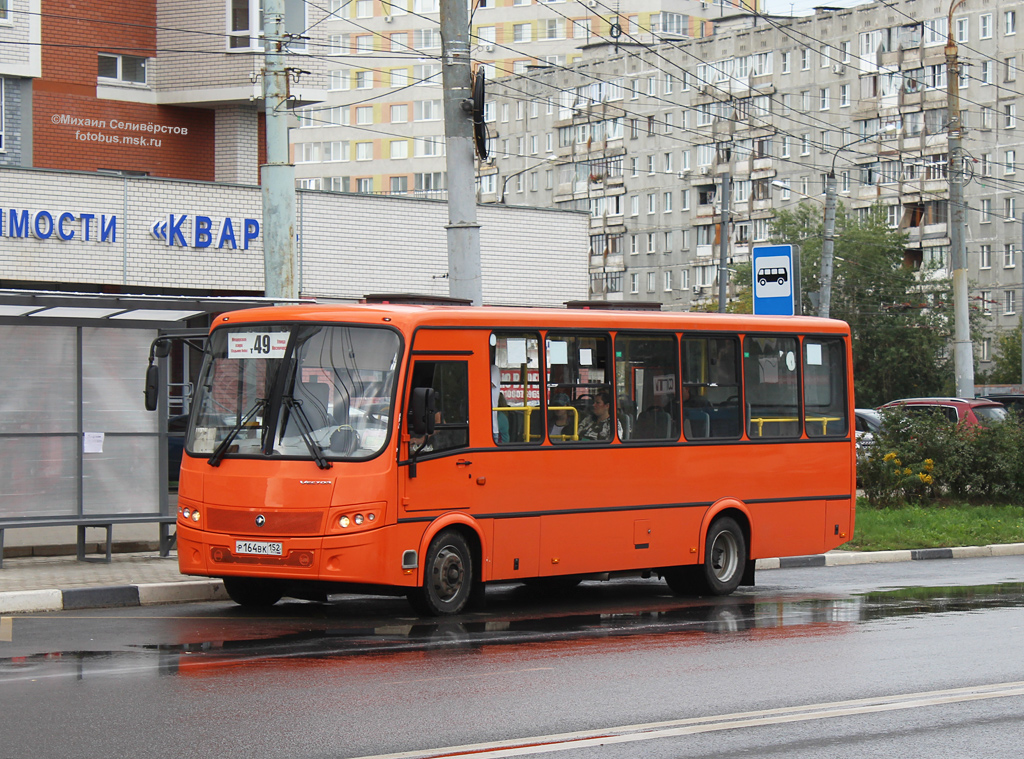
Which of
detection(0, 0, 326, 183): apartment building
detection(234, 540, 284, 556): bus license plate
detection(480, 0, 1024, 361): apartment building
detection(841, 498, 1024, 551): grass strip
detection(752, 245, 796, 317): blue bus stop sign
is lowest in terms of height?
detection(841, 498, 1024, 551): grass strip

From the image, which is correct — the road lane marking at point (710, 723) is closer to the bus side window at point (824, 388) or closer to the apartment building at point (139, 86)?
the bus side window at point (824, 388)

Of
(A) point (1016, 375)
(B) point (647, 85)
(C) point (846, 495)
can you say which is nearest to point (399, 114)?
(B) point (647, 85)

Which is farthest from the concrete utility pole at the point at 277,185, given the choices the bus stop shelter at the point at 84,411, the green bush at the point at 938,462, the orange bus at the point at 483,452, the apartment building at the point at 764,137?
the apartment building at the point at 764,137

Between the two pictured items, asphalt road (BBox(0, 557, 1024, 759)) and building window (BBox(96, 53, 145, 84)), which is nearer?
asphalt road (BBox(0, 557, 1024, 759))

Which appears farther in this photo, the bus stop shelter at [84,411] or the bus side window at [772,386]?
the bus side window at [772,386]

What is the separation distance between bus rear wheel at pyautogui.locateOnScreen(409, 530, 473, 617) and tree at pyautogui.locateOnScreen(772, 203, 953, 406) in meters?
64.4

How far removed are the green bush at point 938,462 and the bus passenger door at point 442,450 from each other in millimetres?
13712

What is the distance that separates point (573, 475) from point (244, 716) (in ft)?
20.8

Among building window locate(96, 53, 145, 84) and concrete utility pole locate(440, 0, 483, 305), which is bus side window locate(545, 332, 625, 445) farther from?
building window locate(96, 53, 145, 84)

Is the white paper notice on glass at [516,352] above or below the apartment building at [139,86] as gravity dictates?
below

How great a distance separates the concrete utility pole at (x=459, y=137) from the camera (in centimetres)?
1658

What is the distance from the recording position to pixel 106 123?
3162 centimetres

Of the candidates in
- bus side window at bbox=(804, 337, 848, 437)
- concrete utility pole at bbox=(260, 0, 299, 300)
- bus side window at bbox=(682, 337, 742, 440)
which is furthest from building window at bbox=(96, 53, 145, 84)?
bus side window at bbox=(682, 337, 742, 440)

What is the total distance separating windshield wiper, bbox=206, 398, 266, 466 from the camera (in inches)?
494
